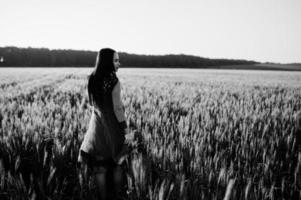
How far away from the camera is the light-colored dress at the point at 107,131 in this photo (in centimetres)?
209

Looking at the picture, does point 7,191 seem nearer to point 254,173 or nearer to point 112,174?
point 112,174

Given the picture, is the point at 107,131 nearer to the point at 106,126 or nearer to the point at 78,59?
the point at 106,126

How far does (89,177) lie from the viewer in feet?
6.89

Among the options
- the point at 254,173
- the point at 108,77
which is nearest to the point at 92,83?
the point at 108,77

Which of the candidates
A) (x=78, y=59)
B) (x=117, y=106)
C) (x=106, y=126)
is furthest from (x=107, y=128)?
(x=78, y=59)

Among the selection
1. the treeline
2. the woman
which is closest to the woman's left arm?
the woman

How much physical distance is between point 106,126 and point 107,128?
0.02 m

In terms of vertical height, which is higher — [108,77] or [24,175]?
[108,77]

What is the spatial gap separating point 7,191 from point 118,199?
2.60 ft

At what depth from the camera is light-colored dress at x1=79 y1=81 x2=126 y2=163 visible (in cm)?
209

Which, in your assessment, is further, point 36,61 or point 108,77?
point 36,61

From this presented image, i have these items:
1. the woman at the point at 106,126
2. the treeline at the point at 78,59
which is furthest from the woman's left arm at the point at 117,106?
the treeline at the point at 78,59

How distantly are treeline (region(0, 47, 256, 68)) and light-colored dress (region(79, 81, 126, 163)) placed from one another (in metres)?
69.4

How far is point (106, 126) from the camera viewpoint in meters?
2.11
